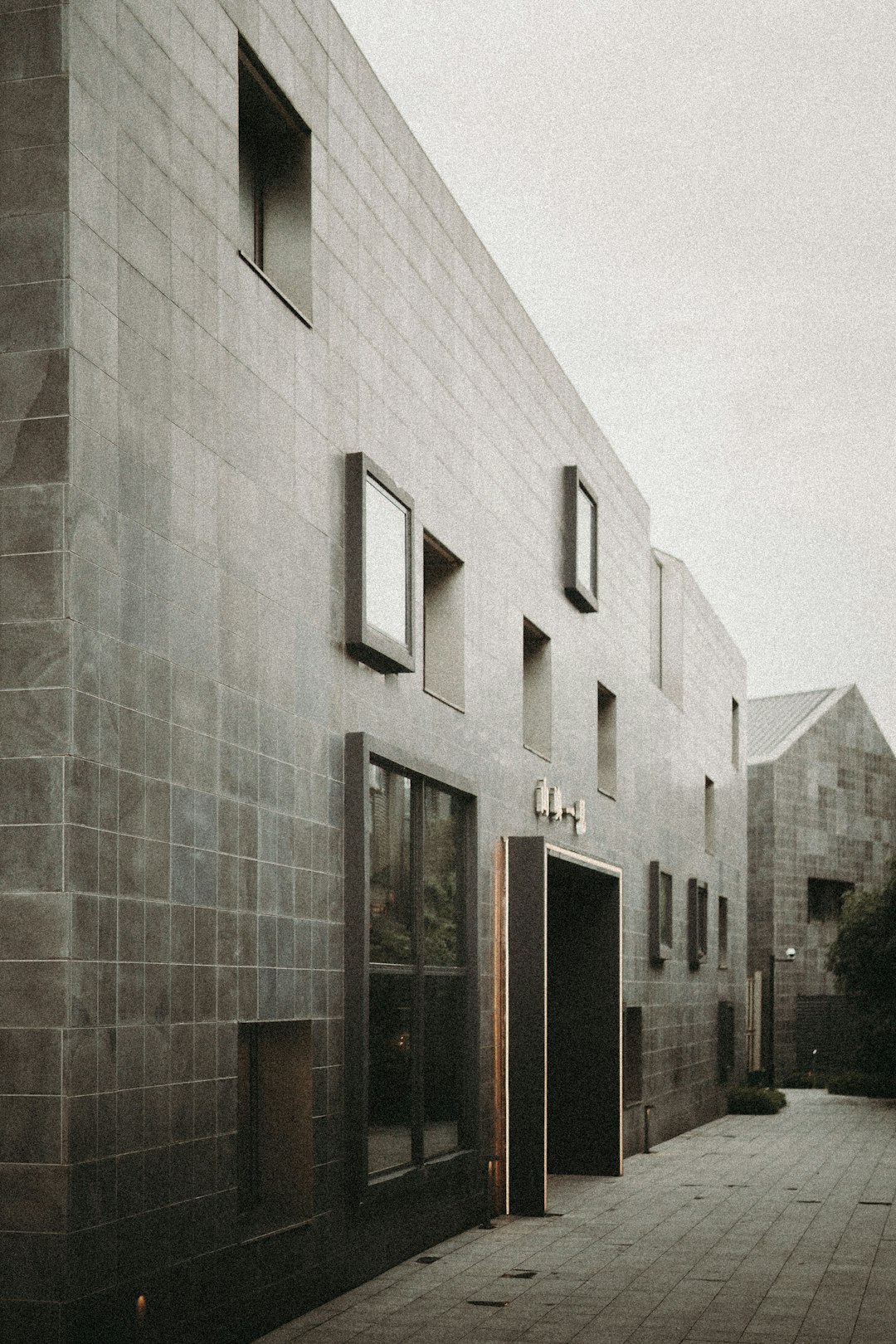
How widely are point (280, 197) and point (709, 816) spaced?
2302cm

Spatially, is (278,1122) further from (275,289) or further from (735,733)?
(735,733)

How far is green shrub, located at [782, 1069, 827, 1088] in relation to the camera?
45531mm

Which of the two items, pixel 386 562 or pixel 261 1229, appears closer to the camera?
pixel 261 1229

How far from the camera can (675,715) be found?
92.4 ft

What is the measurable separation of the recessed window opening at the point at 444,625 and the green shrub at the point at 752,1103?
2064 centimetres

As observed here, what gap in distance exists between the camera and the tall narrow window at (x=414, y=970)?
12602 millimetres

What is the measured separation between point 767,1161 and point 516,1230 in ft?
29.4

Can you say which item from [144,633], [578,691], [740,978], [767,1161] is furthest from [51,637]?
[740,978]

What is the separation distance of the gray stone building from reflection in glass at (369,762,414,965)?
39 millimetres

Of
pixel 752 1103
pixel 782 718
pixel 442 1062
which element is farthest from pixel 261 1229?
pixel 782 718

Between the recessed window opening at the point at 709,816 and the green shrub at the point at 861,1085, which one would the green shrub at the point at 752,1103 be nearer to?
the recessed window opening at the point at 709,816

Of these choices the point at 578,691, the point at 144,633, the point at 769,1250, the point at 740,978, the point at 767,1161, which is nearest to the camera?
the point at 144,633

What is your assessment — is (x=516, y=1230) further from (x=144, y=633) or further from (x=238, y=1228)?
(x=144, y=633)

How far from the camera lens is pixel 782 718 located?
5381 centimetres
